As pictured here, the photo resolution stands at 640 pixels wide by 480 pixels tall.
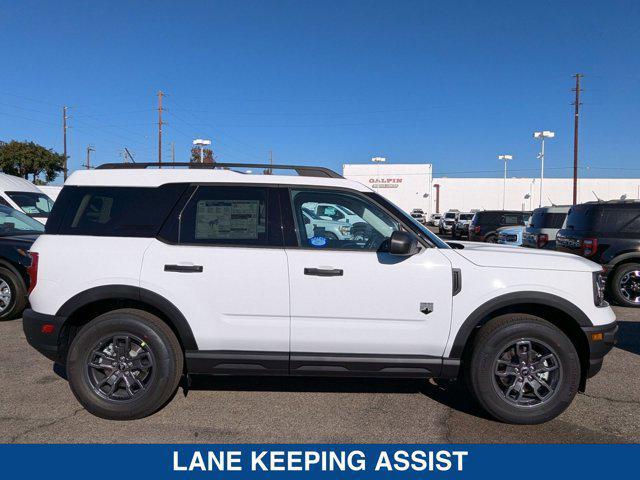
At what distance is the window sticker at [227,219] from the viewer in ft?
12.4

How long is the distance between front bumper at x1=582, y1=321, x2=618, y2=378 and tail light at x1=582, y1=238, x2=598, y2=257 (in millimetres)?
5527

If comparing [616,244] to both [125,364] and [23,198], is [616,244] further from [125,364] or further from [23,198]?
[23,198]

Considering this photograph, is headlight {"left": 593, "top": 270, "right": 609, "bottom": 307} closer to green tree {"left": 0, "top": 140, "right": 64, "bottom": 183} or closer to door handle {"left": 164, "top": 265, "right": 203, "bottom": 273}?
door handle {"left": 164, "top": 265, "right": 203, "bottom": 273}

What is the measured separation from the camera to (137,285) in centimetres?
367

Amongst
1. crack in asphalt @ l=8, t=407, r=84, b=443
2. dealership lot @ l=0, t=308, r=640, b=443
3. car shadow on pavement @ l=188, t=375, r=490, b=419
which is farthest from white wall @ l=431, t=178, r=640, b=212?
crack in asphalt @ l=8, t=407, r=84, b=443

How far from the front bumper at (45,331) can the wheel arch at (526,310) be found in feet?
10.1

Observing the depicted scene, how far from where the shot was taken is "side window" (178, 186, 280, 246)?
12.3ft

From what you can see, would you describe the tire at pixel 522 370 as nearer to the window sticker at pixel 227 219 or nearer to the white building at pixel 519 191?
the window sticker at pixel 227 219

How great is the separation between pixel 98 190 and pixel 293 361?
82.3 inches

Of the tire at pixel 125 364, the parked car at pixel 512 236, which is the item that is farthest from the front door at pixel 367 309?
the parked car at pixel 512 236

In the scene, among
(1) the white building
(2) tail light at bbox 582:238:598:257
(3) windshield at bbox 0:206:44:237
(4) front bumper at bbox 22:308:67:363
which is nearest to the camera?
(4) front bumper at bbox 22:308:67:363

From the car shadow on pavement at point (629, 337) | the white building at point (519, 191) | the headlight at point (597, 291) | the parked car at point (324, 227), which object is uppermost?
the white building at point (519, 191)

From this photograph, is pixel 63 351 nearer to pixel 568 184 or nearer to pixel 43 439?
pixel 43 439

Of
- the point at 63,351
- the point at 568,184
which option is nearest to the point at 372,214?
the point at 63,351
